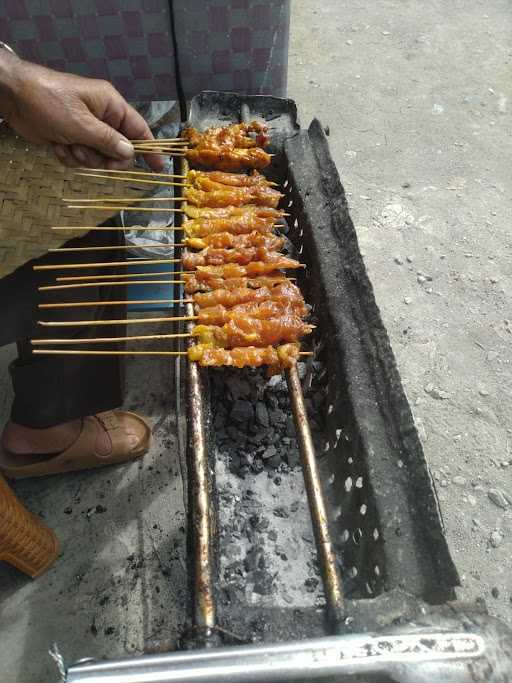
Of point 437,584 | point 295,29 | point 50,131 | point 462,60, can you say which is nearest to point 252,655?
point 437,584

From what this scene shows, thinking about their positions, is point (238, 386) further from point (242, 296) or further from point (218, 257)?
point (218, 257)

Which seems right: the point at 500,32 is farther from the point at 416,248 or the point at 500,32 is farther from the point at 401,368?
the point at 401,368

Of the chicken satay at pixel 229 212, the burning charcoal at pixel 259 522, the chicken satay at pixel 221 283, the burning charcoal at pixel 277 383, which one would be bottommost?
the burning charcoal at pixel 259 522

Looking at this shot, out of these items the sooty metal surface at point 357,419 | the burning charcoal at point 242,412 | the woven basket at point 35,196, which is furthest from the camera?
the burning charcoal at point 242,412

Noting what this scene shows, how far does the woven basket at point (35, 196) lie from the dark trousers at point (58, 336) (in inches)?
5.5

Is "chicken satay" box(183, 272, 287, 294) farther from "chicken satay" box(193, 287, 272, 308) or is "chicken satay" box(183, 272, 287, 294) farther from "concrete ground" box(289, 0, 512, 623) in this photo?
"concrete ground" box(289, 0, 512, 623)

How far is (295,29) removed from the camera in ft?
25.8

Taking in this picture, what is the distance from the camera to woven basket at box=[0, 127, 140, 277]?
7.93ft

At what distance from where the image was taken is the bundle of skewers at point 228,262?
7.77 feet

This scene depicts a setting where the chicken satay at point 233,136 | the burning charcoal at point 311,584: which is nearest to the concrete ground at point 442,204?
the burning charcoal at point 311,584

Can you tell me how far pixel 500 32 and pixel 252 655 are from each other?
953cm

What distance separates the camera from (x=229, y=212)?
9.55 feet

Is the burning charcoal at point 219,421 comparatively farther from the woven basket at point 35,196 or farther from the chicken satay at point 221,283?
the woven basket at point 35,196

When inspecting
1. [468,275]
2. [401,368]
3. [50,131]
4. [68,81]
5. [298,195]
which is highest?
[68,81]
